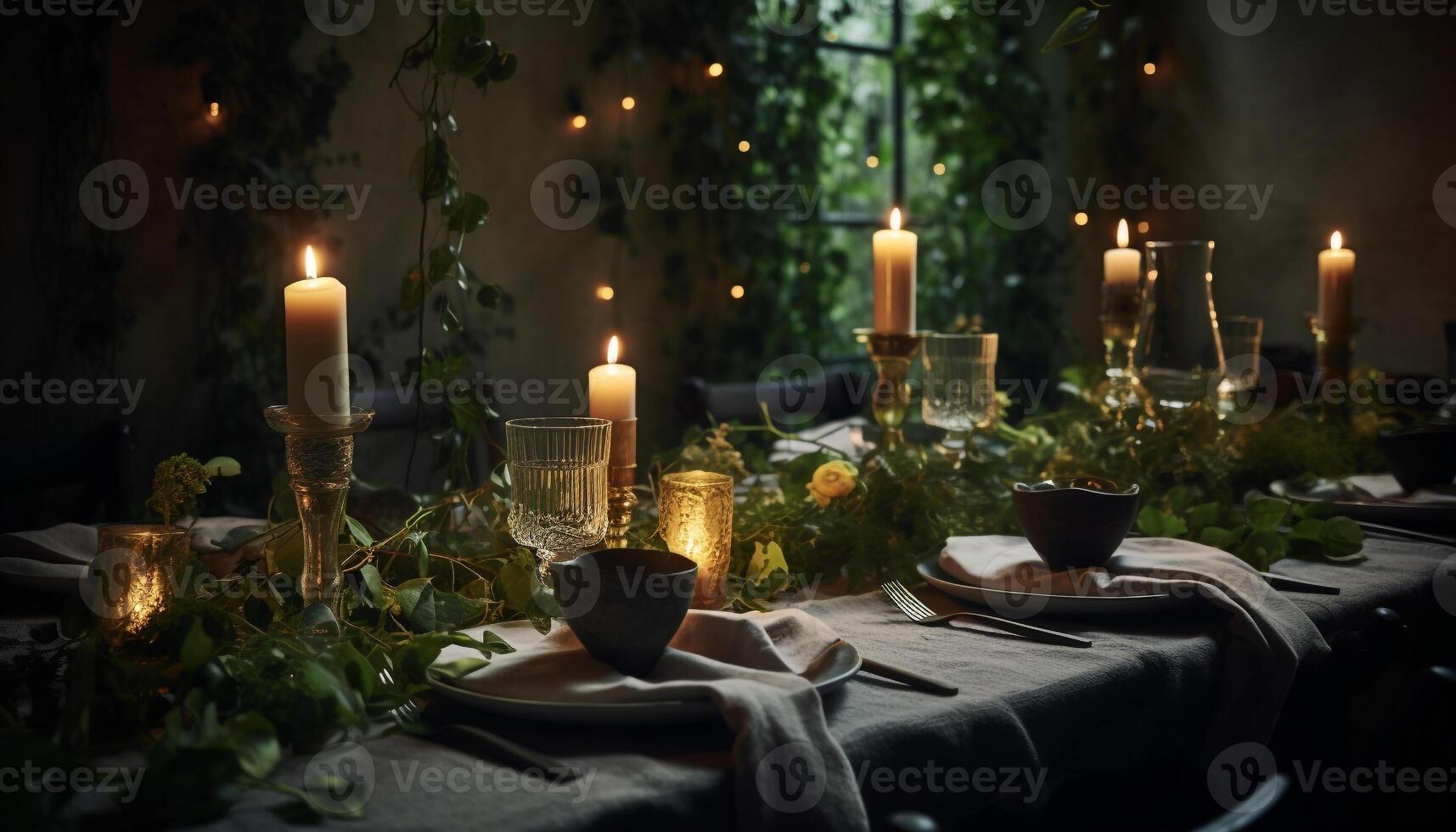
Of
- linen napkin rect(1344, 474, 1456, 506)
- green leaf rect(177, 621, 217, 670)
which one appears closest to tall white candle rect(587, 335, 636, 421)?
green leaf rect(177, 621, 217, 670)

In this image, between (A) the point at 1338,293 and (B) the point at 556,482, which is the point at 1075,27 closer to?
(B) the point at 556,482

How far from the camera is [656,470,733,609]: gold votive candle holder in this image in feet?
3.47

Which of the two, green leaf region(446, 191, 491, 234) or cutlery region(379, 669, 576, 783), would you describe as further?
green leaf region(446, 191, 491, 234)

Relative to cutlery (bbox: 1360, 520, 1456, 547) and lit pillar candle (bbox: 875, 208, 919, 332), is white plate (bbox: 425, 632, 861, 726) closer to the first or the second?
lit pillar candle (bbox: 875, 208, 919, 332)

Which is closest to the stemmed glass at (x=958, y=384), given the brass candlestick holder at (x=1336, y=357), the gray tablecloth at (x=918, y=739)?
the gray tablecloth at (x=918, y=739)

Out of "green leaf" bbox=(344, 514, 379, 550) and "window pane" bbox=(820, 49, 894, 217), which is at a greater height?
"window pane" bbox=(820, 49, 894, 217)

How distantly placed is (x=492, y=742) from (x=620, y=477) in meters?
0.44

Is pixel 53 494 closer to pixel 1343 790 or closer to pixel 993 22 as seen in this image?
pixel 1343 790

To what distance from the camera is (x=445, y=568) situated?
3.61 ft

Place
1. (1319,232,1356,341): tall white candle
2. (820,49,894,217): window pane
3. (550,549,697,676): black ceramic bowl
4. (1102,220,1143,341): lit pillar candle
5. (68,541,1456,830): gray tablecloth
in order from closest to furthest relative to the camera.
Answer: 1. (68,541,1456,830): gray tablecloth
2. (550,549,697,676): black ceramic bowl
3. (1102,220,1143,341): lit pillar candle
4. (1319,232,1356,341): tall white candle
5. (820,49,894,217): window pane

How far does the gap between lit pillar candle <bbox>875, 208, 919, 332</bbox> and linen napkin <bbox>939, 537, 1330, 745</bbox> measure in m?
0.34

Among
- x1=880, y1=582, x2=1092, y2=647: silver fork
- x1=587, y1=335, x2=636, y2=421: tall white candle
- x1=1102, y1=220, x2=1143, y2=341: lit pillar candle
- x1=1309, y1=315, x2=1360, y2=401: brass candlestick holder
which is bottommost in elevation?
x1=880, y1=582, x2=1092, y2=647: silver fork

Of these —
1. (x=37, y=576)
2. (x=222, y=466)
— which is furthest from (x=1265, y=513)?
(x=37, y=576)

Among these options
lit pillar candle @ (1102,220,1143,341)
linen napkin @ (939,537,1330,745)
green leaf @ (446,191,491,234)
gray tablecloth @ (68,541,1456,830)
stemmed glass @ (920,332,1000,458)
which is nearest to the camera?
gray tablecloth @ (68,541,1456,830)
